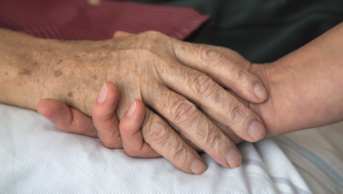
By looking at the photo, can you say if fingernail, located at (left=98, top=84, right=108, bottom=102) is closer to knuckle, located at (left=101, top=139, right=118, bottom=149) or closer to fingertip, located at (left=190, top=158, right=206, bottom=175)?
knuckle, located at (left=101, top=139, right=118, bottom=149)

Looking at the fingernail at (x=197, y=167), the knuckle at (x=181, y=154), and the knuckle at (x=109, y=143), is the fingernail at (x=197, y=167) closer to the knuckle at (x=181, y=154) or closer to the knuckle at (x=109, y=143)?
the knuckle at (x=181, y=154)

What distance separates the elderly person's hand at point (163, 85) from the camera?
0.66m

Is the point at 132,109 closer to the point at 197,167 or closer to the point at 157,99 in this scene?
the point at 157,99

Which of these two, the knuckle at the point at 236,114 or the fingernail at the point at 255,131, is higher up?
the knuckle at the point at 236,114

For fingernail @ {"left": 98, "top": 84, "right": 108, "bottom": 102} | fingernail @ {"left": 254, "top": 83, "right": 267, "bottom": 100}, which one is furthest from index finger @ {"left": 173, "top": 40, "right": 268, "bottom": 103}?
fingernail @ {"left": 98, "top": 84, "right": 108, "bottom": 102}

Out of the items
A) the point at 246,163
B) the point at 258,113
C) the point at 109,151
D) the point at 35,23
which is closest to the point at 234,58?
the point at 258,113

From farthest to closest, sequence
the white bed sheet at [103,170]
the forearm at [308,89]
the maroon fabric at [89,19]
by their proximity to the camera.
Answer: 1. the maroon fabric at [89,19]
2. the forearm at [308,89]
3. the white bed sheet at [103,170]

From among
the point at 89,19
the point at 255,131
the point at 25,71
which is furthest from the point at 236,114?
the point at 89,19

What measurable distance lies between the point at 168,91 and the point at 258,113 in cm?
28

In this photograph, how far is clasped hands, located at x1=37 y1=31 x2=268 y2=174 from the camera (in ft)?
2.11

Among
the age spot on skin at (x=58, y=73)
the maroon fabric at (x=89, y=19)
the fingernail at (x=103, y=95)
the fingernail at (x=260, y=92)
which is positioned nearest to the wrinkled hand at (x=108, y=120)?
the fingernail at (x=103, y=95)

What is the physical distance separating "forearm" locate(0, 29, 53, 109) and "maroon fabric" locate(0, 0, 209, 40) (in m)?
0.24

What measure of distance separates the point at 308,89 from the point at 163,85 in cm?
40

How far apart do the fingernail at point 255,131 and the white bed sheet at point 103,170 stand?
6 cm
